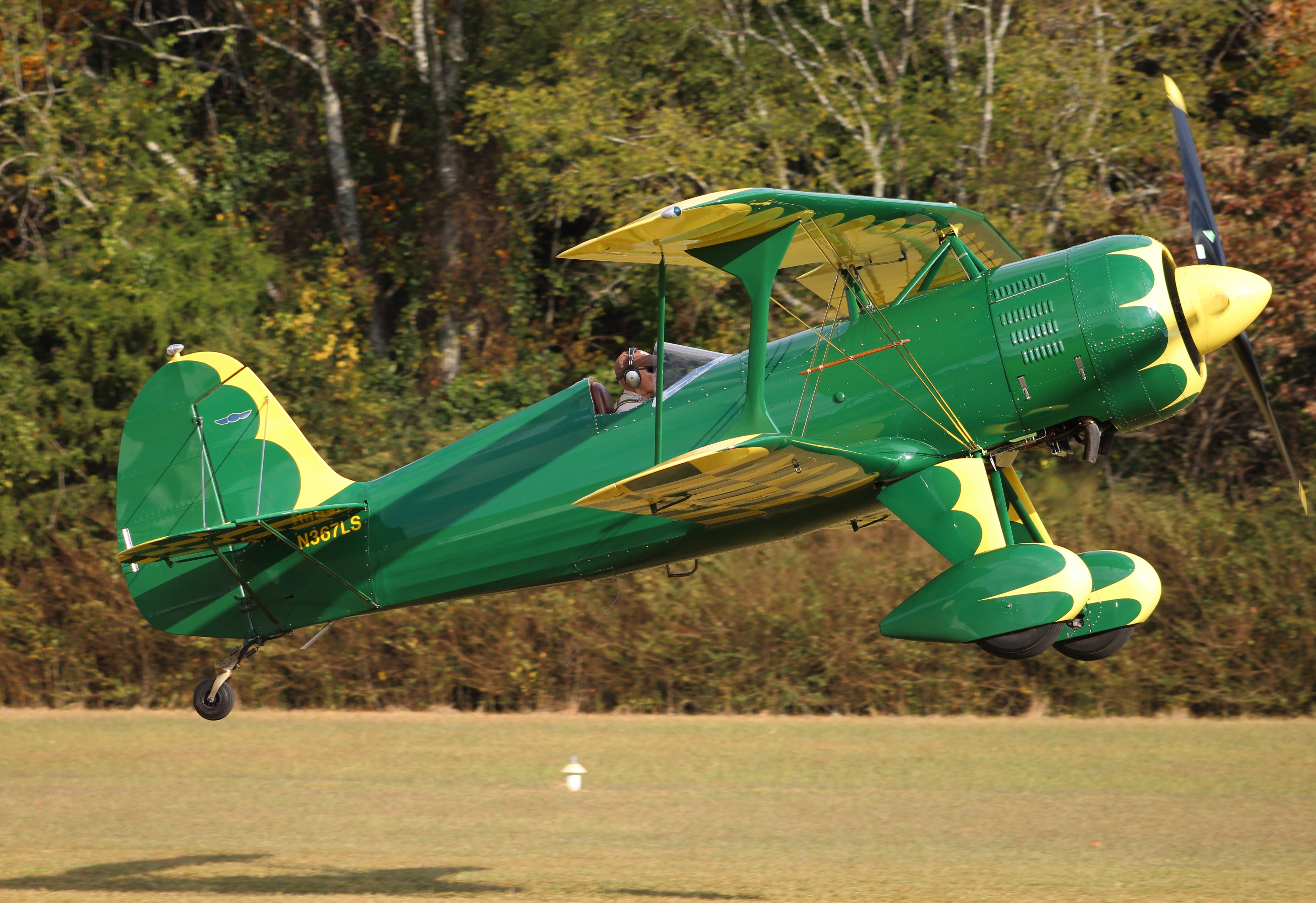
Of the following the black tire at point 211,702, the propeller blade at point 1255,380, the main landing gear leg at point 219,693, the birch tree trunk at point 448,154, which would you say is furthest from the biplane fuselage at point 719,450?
the birch tree trunk at point 448,154

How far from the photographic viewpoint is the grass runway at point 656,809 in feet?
29.3

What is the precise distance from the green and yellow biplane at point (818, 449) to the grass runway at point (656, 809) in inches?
85.0

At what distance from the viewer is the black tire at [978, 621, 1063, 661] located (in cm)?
649

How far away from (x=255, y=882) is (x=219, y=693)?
78.0 inches

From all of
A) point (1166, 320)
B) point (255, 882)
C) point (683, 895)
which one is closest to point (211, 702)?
point (255, 882)

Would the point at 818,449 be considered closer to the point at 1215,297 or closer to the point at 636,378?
the point at 636,378

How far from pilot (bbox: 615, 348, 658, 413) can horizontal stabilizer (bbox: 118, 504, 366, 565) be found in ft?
5.94

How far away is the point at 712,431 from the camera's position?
7.28 metres

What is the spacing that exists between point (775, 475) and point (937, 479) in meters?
0.87

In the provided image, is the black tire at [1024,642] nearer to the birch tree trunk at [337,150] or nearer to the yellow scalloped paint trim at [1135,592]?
the yellow scalloped paint trim at [1135,592]

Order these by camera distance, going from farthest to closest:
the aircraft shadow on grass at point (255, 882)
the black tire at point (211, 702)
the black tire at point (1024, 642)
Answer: the aircraft shadow on grass at point (255, 882)
the black tire at point (211, 702)
the black tire at point (1024, 642)

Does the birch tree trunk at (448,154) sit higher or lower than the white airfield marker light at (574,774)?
higher

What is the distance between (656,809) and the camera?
11703 mm

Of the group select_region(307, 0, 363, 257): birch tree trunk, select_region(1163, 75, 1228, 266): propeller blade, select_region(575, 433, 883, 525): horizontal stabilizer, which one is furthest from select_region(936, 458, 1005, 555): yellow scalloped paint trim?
select_region(307, 0, 363, 257): birch tree trunk
